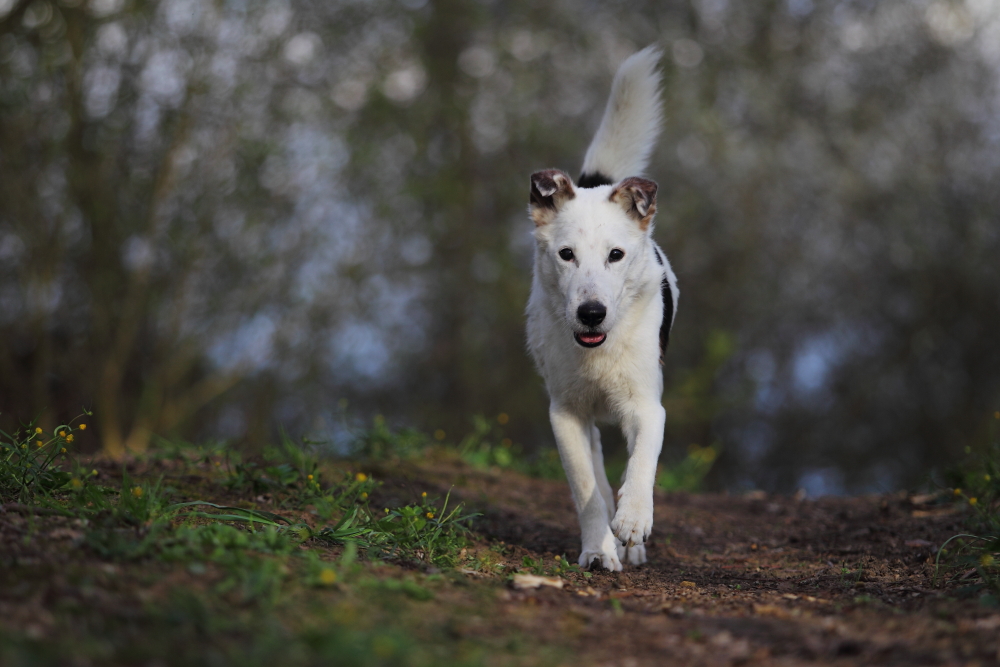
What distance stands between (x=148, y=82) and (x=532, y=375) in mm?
6578

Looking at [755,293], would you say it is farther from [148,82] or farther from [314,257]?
[148,82]

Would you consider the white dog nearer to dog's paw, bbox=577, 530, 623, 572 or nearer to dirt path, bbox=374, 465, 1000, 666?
dog's paw, bbox=577, 530, 623, 572

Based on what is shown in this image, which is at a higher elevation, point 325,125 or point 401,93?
point 401,93

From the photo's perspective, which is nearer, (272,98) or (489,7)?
(272,98)

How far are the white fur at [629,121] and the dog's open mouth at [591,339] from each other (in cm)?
187

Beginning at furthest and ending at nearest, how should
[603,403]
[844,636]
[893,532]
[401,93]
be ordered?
[401,93], [893,532], [603,403], [844,636]

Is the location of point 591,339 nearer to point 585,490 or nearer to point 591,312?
point 591,312

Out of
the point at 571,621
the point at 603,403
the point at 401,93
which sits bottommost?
the point at 571,621

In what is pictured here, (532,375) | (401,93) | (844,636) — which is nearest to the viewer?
(844,636)

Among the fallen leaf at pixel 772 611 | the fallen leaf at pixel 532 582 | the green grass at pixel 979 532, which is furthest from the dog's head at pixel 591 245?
the green grass at pixel 979 532

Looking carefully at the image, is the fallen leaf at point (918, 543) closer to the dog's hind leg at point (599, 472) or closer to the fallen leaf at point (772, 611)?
the dog's hind leg at point (599, 472)

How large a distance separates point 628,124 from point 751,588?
3.13 metres

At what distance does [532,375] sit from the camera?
13.2m

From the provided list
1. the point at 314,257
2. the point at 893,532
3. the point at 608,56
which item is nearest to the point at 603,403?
the point at 893,532
